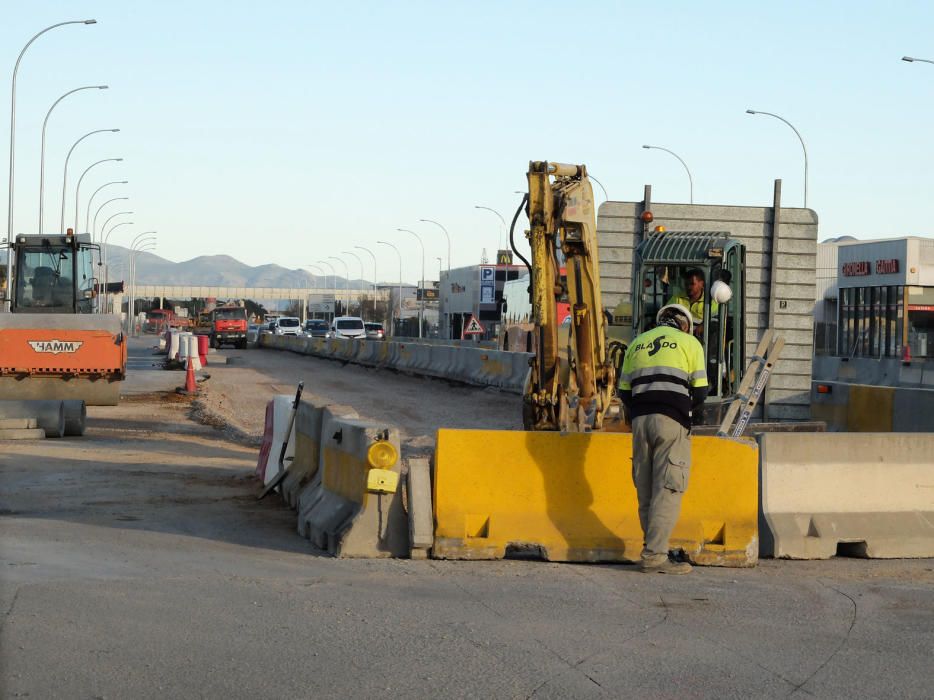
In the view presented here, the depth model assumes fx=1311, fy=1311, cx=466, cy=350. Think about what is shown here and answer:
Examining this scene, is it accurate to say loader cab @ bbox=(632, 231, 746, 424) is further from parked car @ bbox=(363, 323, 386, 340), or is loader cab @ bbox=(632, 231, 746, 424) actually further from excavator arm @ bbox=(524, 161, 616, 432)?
parked car @ bbox=(363, 323, 386, 340)

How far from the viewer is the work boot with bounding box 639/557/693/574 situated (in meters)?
8.97

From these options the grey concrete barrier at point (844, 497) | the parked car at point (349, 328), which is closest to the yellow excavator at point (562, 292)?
the grey concrete barrier at point (844, 497)

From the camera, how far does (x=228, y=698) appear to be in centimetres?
564

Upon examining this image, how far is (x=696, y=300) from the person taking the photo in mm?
13859

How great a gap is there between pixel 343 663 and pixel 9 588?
255 cm

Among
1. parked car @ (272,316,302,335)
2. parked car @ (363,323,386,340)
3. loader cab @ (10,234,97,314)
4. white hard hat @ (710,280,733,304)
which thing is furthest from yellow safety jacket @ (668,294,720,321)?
parked car @ (272,316,302,335)

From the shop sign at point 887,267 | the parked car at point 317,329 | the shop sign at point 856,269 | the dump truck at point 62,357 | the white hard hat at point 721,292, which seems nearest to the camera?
the white hard hat at point 721,292

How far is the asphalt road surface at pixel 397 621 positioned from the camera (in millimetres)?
5984

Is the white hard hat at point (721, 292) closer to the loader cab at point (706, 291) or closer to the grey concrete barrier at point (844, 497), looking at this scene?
the loader cab at point (706, 291)

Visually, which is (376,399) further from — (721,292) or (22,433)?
(721,292)

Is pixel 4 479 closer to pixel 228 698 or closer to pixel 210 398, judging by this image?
pixel 228 698

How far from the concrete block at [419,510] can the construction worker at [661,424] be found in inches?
58.1

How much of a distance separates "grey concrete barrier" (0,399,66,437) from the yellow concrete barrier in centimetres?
1089

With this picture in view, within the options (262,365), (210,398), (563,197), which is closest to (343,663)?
(563,197)
